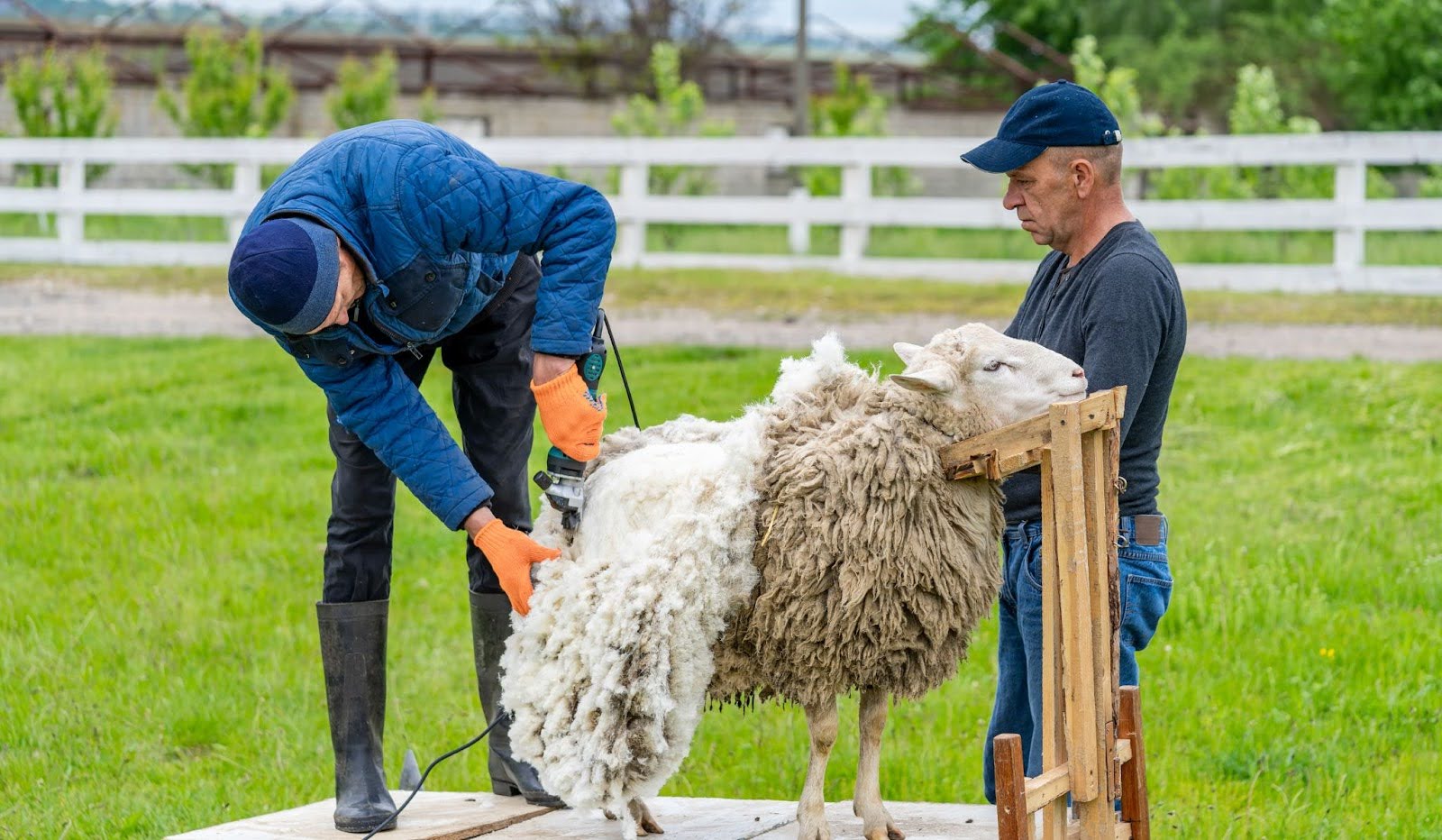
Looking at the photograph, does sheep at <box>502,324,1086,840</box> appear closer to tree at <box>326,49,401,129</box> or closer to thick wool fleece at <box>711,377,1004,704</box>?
thick wool fleece at <box>711,377,1004,704</box>

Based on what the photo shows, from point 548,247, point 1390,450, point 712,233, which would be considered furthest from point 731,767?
point 712,233

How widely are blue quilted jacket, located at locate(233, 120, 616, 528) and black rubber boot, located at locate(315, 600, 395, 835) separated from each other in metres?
0.50

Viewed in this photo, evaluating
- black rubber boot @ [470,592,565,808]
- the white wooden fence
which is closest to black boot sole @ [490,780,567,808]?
black rubber boot @ [470,592,565,808]

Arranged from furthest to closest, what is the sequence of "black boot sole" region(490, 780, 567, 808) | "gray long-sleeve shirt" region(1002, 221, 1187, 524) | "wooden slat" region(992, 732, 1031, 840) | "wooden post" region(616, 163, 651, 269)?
"wooden post" region(616, 163, 651, 269) → "black boot sole" region(490, 780, 567, 808) → "gray long-sleeve shirt" region(1002, 221, 1187, 524) → "wooden slat" region(992, 732, 1031, 840)

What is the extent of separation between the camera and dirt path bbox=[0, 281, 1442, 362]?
9.82 meters

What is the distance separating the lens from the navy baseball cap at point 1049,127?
11.4 feet

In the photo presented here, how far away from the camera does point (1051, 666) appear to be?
10.9 ft

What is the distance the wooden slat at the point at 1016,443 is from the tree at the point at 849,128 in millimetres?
12647

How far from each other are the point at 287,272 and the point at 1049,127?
1.70m

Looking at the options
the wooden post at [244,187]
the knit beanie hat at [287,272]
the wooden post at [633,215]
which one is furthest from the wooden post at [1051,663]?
the wooden post at [244,187]

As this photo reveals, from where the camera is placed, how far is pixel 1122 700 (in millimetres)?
3533

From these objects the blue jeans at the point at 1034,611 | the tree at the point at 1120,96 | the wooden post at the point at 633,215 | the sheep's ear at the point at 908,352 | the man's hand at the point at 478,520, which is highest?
the tree at the point at 1120,96

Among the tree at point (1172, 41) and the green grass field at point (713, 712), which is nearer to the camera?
the green grass field at point (713, 712)

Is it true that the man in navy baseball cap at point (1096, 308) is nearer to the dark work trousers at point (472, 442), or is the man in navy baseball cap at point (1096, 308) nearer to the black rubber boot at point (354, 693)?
the dark work trousers at point (472, 442)
